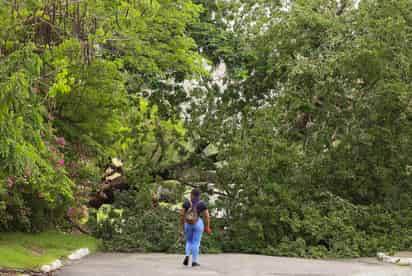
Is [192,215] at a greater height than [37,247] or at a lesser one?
greater

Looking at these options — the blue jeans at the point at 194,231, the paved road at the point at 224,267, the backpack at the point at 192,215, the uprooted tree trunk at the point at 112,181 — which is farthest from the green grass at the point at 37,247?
the uprooted tree trunk at the point at 112,181

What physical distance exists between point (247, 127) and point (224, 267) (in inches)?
336

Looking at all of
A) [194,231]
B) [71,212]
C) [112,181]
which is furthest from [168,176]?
[194,231]

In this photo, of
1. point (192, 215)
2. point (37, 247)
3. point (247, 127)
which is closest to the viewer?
point (192, 215)

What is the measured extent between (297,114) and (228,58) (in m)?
3.35

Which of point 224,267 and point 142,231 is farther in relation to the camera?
point 142,231

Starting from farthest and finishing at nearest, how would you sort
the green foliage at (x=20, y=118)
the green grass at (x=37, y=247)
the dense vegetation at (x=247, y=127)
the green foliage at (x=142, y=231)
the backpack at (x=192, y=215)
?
the green foliage at (x=142, y=231), the dense vegetation at (x=247, y=127), the green grass at (x=37, y=247), the backpack at (x=192, y=215), the green foliage at (x=20, y=118)

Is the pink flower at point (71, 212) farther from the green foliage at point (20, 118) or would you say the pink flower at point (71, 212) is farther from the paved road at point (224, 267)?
the green foliage at point (20, 118)

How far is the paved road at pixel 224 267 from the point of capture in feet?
50.7

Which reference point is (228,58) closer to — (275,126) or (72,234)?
(275,126)

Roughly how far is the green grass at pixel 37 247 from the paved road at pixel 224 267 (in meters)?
0.71

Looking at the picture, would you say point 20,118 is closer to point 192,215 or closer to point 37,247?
point 192,215

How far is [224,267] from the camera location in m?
16.8

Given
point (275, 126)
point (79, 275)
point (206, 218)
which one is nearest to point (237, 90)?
point (275, 126)
